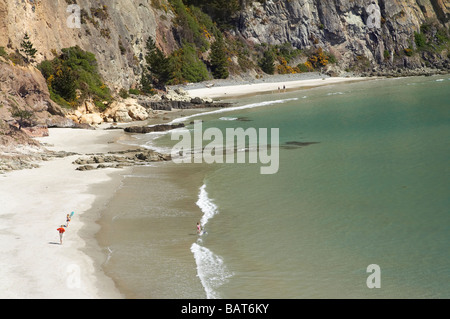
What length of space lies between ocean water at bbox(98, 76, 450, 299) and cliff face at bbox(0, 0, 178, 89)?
30.4 meters

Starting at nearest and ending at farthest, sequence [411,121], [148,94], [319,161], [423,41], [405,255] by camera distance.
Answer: [405,255], [319,161], [411,121], [148,94], [423,41]

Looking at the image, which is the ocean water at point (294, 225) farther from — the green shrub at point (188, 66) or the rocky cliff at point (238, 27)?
the green shrub at point (188, 66)

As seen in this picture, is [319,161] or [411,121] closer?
[319,161]

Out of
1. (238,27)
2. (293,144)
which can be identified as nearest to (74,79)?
(293,144)

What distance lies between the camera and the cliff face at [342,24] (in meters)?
125

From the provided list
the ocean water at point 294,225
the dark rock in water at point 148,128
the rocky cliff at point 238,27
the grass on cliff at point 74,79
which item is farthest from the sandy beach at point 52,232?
the rocky cliff at point 238,27

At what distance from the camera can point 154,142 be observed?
42.8m

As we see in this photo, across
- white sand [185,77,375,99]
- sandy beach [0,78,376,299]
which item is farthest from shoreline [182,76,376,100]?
sandy beach [0,78,376,299]

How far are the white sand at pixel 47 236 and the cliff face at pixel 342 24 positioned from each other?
98575 millimetres

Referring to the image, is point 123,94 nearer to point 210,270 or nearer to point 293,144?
point 293,144

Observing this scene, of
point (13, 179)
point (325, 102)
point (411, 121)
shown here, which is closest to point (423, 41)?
point (325, 102)

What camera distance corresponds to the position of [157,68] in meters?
81.1
